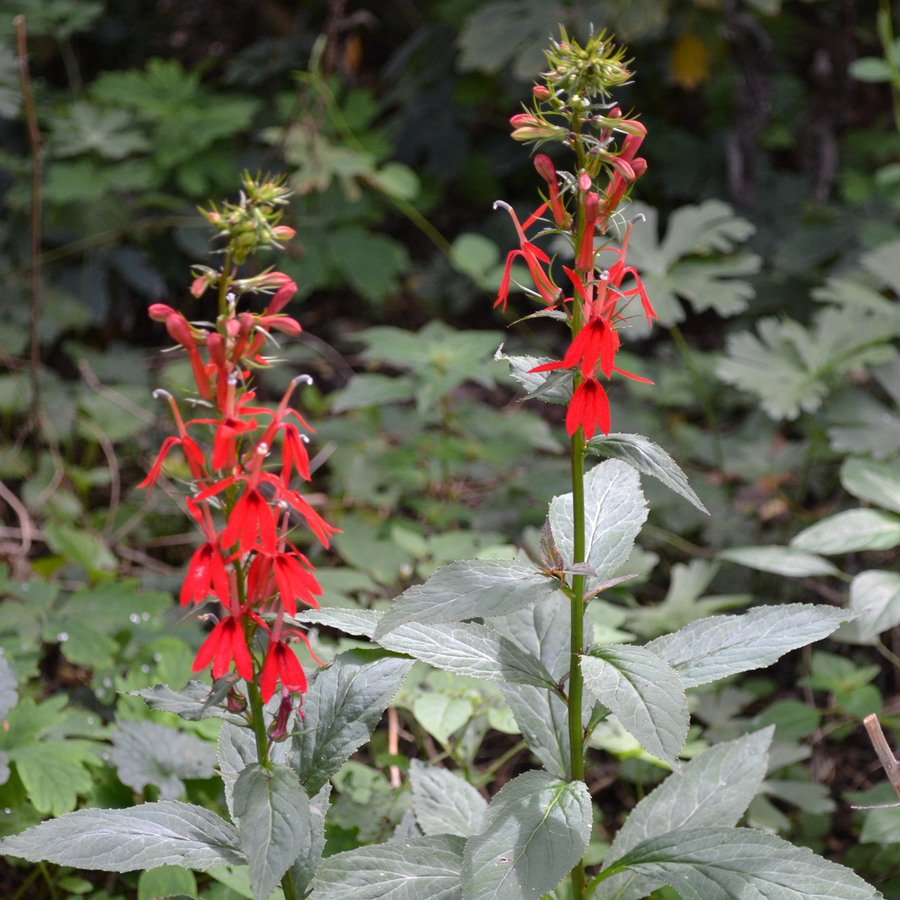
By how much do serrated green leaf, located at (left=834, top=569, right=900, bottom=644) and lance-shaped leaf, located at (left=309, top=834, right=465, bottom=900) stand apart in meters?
1.06

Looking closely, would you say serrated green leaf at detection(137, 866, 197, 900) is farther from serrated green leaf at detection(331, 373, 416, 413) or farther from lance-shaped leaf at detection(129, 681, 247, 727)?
serrated green leaf at detection(331, 373, 416, 413)

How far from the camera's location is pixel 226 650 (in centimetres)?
96

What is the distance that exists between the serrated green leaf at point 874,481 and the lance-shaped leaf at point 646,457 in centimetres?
116

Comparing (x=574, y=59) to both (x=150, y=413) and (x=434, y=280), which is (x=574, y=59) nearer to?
(x=150, y=413)

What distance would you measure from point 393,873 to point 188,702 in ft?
1.25

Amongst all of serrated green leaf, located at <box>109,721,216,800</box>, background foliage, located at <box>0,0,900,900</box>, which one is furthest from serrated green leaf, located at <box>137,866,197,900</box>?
serrated green leaf, located at <box>109,721,216,800</box>

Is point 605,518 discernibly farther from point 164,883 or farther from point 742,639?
point 164,883

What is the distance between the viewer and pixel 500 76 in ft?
12.4

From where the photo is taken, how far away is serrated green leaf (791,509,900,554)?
1925 mm

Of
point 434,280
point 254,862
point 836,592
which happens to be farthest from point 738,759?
point 434,280

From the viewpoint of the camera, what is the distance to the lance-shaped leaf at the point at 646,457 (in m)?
1.03

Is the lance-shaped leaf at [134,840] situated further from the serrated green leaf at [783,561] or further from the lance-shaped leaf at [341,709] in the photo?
the serrated green leaf at [783,561]

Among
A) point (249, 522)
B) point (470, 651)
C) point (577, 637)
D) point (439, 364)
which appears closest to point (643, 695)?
point (577, 637)

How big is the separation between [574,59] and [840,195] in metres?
3.33
